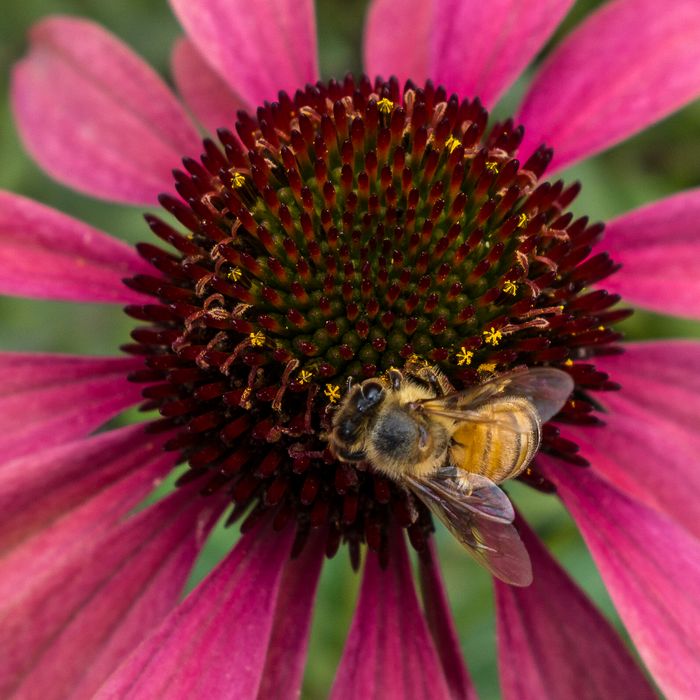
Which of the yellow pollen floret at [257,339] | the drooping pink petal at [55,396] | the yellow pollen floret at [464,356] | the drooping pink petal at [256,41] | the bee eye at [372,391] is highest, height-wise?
the drooping pink petal at [256,41]

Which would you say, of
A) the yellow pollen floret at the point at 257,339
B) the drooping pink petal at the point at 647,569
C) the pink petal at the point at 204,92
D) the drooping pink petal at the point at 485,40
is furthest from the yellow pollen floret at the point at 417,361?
the pink petal at the point at 204,92

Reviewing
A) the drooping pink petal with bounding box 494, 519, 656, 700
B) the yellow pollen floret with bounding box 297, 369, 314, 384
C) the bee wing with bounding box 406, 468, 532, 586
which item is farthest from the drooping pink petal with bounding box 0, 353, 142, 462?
the drooping pink petal with bounding box 494, 519, 656, 700

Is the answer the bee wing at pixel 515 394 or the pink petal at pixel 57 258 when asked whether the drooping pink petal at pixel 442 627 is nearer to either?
the bee wing at pixel 515 394

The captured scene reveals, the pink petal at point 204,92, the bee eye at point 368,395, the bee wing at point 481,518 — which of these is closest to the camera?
the bee wing at point 481,518

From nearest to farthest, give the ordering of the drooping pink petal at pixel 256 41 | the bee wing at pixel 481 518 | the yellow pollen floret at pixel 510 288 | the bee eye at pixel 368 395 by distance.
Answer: the bee wing at pixel 481 518, the bee eye at pixel 368 395, the yellow pollen floret at pixel 510 288, the drooping pink petal at pixel 256 41

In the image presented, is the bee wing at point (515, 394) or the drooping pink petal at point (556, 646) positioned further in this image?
the drooping pink petal at point (556, 646)

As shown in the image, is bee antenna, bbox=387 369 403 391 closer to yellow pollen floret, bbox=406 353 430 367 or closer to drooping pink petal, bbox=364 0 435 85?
yellow pollen floret, bbox=406 353 430 367

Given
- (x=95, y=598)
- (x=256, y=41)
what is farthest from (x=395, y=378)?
(x=256, y=41)
